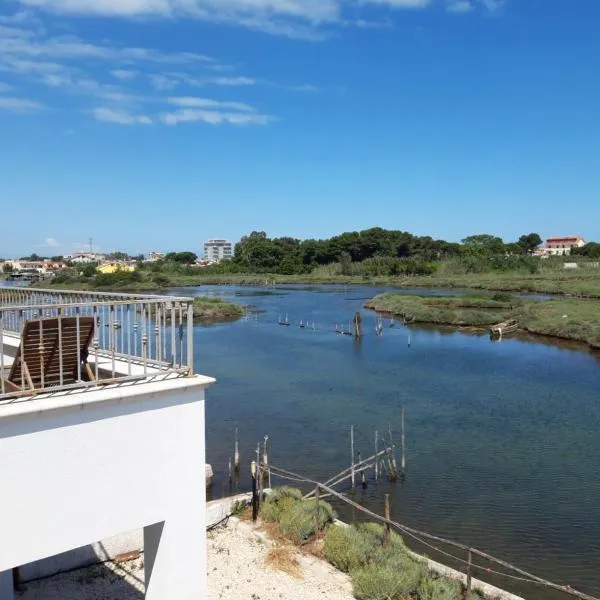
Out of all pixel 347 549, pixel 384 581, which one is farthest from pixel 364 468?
pixel 384 581

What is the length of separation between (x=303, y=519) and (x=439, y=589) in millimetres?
3059

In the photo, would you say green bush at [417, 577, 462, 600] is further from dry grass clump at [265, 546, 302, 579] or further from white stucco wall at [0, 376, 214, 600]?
white stucco wall at [0, 376, 214, 600]

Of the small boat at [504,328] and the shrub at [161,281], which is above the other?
the shrub at [161,281]

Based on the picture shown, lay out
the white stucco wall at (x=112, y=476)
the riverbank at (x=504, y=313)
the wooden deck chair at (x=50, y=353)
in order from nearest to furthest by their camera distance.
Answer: the white stucco wall at (x=112, y=476), the wooden deck chair at (x=50, y=353), the riverbank at (x=504, y=313)

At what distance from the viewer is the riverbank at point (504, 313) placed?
149ft

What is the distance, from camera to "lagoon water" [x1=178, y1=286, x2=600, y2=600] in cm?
1438

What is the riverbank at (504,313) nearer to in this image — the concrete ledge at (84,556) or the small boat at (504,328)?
the small boat at (504,328)

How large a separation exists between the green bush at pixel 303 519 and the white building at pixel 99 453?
540cm

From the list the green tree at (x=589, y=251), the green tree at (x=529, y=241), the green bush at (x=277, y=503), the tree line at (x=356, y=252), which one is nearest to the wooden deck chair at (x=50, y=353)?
the green bush at (x=277, y=503)

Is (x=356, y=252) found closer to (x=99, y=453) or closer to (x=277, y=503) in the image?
(x=277, y=503)

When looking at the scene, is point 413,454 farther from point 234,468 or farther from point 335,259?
point 335,259

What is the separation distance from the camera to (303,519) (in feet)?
39.2

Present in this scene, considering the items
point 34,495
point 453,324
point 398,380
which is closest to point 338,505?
point 34,495

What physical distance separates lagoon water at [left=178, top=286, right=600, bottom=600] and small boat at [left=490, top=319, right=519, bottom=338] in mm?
3309
